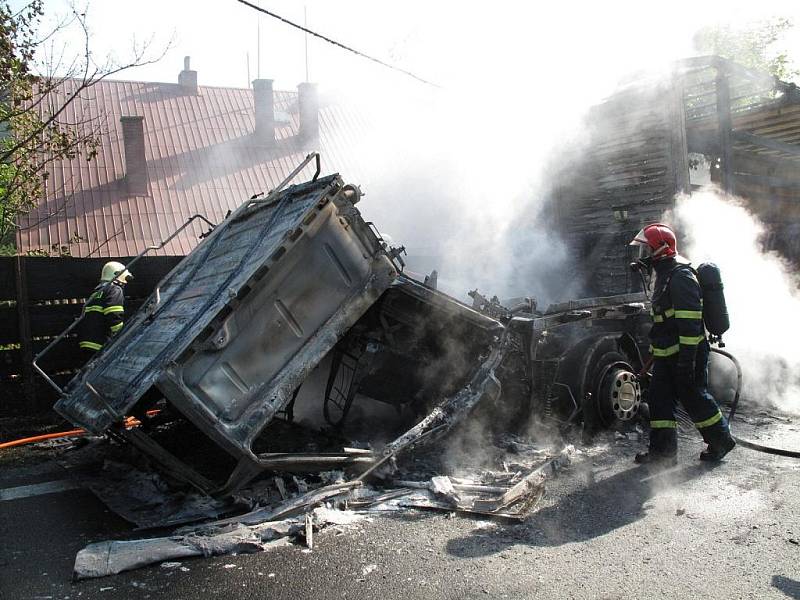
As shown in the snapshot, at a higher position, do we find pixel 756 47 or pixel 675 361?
pixel 756 47

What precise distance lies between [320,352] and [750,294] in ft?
21.8

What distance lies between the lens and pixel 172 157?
16.5m

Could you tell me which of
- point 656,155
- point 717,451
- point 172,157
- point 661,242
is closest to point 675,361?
point 717,451

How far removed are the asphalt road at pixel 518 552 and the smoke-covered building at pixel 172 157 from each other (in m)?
10.7

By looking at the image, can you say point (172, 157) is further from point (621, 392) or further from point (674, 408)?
point (674, 408)

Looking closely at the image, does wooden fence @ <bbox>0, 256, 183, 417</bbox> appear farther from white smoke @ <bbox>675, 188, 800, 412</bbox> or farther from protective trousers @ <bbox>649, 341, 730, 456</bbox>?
white smoke @ <bbox>675, 188, 800, 412</bbox>

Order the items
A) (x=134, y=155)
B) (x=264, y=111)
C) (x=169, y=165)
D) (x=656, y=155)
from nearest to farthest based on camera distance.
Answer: (x=656, y=155) < (x=134, y=155) < (x=169, y=165) < (x=264, y=111)

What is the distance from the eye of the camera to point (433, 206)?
10180 millimetres

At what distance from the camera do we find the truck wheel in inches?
203

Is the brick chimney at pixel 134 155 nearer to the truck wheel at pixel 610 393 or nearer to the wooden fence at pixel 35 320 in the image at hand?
the wooden fence at pixel 35 320

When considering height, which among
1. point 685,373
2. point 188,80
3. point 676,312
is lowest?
point 685,373

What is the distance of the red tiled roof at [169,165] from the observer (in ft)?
46.7

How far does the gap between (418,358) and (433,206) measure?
5.81 metres

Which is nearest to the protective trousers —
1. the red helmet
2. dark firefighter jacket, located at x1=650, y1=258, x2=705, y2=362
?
dark firefighter jacket, located at x1=650, y1=258, x2=705, y2=362
